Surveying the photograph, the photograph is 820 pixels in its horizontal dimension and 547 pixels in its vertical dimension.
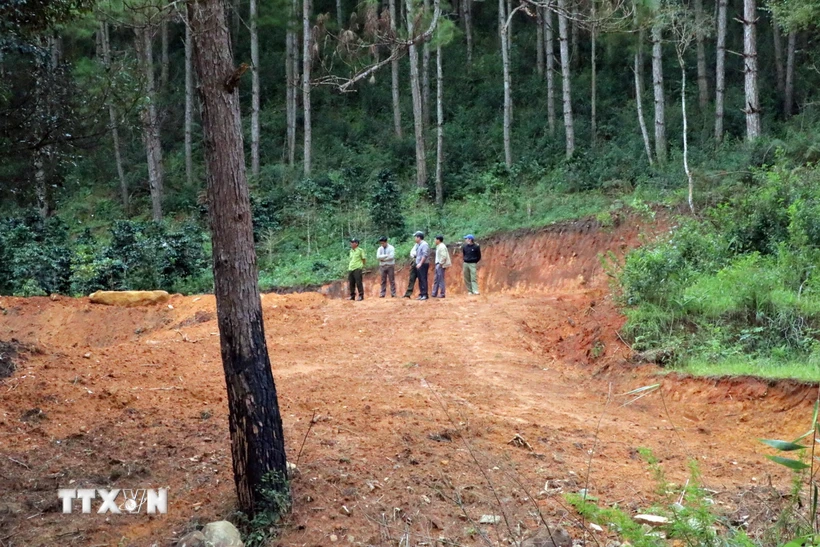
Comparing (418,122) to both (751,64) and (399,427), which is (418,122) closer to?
(751,64)

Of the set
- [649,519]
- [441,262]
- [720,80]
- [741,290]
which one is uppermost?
[720,80]

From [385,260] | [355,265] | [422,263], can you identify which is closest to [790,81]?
[422,263]

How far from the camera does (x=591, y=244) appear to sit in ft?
71.2

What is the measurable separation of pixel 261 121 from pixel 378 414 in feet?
109

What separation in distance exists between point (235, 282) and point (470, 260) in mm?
14019

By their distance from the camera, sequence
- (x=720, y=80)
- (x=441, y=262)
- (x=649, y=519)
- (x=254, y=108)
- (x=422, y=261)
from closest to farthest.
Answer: (x=649, y=519) < (x=422, y=261) < (x=441, y=262) < (x=720, y=80) < (x=254, y=108)

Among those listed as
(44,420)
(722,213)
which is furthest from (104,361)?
(722,213)

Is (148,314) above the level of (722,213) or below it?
below

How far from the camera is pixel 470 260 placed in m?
19.5

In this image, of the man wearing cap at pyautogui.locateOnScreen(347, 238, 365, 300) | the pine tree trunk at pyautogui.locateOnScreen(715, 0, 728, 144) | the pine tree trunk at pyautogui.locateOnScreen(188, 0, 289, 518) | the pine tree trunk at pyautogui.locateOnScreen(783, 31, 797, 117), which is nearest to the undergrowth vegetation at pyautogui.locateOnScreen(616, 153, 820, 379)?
the pine tree trunk at pyautogui.locateOnScreen(188, 0, 289, 518)

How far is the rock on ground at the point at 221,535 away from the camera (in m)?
5.44

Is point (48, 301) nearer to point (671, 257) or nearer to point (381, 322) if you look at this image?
point (381, 322)

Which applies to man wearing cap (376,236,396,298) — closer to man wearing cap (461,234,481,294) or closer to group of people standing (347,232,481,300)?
group of people standing (347,232,481,300)

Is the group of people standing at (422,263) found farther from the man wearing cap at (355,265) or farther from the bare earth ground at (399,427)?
the bare earth ground at (399,427)
